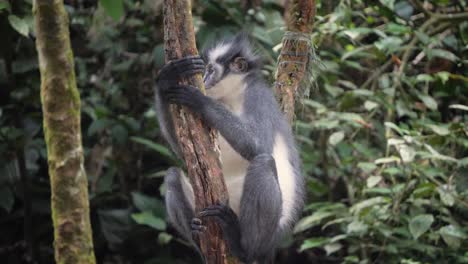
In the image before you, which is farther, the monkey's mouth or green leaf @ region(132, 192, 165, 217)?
green leaf @ region(132, 192, 165, 217)

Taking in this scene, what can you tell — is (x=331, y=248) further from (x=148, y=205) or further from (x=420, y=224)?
(x=148, y=205)

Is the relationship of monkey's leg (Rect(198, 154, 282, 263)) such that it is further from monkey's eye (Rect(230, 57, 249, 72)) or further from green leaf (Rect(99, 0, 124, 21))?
green leaf (Rect(99, 0, 124, 21))

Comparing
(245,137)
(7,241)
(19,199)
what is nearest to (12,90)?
(19,199)

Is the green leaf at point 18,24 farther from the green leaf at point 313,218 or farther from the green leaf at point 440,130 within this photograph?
the green leaf at point 440,130

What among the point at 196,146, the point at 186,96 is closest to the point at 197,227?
the point at 196,146

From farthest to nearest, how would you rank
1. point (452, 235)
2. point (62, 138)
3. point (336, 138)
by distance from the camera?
point (336, 138) → point (452, 235) → point (62, 138)

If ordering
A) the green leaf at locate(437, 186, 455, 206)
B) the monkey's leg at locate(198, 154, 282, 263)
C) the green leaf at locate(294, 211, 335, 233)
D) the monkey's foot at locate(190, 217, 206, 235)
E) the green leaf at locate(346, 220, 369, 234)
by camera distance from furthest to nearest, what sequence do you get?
the green leaf at locate(294, 211, 335, 233), the green leaf at locate(346, 220, 369, 234), the green leaf at locate(437, 186, 455, 206), the monkey's leg at locate(198, 154, 282, 263), the monkey's foot at locate(190, 217, 206, 235)

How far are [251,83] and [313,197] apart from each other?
3035 mm

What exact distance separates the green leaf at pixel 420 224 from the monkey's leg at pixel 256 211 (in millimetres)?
1375

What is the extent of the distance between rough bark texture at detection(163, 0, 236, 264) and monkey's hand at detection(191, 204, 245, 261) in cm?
4

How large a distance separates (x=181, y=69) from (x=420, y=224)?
7.98 feet

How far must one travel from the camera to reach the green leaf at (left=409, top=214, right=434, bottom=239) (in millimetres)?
5164

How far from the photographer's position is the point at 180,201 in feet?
16.2

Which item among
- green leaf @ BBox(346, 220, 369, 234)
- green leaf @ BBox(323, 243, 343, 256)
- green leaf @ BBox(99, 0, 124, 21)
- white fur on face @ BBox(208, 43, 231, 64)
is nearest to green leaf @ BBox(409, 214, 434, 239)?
green leaf @ BBox(346, 220, 369, 234)
